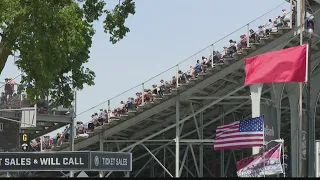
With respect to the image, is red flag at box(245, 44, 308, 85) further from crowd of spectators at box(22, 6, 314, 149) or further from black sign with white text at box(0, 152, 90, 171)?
crowd of spectators at box(22, 6, 314, 149)

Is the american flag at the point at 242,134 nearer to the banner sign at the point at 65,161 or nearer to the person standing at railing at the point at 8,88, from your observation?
the person standing at railing at the point at 8,88

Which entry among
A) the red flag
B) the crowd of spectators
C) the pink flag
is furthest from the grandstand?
the red flag

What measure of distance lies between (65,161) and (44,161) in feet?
3.24

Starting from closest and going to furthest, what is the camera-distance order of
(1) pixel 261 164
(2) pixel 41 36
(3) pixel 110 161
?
(2) pixel 41 36
(3) pixel 110 161
(1) pixel 261 164

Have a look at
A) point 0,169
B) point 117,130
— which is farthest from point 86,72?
point 117,130

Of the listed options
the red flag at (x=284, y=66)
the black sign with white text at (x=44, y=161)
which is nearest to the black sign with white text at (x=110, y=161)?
the black sign with white text at (x=44, y=161)

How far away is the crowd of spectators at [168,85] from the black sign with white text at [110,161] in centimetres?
1831

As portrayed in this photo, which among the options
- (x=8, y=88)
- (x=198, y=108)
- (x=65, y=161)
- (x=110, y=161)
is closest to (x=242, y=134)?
(x=198, y=108)

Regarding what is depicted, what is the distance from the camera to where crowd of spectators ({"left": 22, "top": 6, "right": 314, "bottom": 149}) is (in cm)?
4369

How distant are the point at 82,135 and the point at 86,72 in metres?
22.7

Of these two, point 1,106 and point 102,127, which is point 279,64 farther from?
point 102,127

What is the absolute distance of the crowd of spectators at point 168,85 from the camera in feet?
143

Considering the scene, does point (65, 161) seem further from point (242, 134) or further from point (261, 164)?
point (242, 134)

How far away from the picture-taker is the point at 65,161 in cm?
2555
